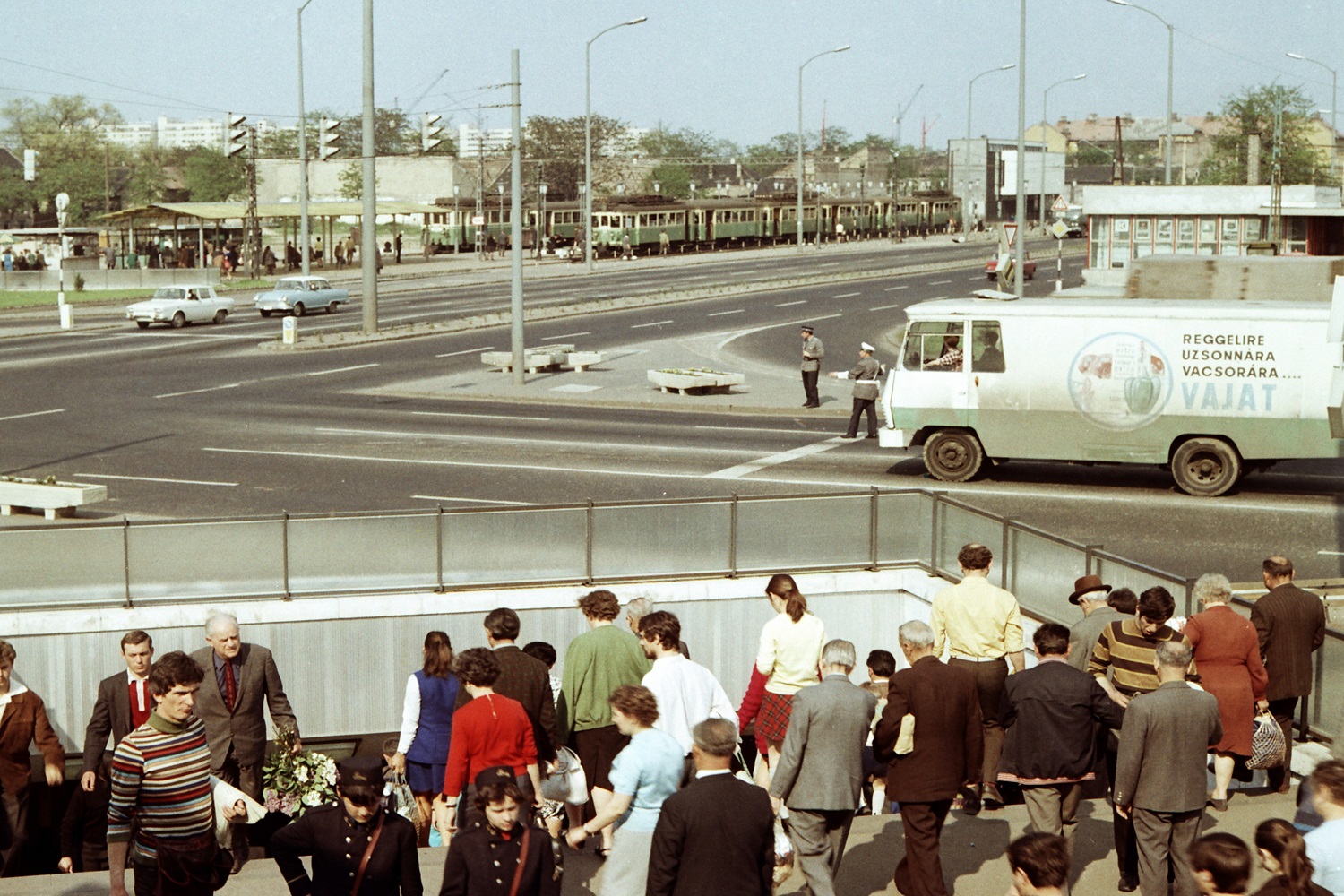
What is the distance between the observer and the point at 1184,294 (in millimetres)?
23141

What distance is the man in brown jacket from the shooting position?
361 inches

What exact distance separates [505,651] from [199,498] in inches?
577

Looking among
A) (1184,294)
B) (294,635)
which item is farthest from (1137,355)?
(294,635)

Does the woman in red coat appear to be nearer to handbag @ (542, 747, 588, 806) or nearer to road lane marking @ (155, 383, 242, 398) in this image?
handbag @ (542, 747, 588, 806)

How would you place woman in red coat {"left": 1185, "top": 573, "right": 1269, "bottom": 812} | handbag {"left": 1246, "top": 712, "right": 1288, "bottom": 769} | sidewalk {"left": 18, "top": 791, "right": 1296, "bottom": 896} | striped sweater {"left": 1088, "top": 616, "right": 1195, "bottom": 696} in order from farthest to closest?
handbag {"left": 1246, "top": 712, "right": 1288, "bottom": 769} → woman in red coat {"left": 1185, "top": 573, "right": 1269, "bottom": 812} → striped sweater {"left": 1088, "top": 616, "right": 1195, "bottom": 696} → sidewalk {"left": 18, "top": 791, "right": 1296, "bottom": 896}

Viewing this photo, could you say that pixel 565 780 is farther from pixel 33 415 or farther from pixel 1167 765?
pixel 33 415

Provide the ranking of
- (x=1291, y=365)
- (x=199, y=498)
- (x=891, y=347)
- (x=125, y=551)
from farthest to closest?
(x=891, y=347) < (x=199, y=498) < (x=1291, y=365) < (x=125, y=551)

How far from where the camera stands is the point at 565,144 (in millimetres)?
146375

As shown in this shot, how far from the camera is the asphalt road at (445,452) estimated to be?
21.1 meters

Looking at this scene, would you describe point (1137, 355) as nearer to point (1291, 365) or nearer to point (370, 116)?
point (1291, 365)

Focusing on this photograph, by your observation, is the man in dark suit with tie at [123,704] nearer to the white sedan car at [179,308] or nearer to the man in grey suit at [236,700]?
the man in grey suit at [236,700]

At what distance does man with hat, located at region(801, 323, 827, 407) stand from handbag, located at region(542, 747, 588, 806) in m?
21.0

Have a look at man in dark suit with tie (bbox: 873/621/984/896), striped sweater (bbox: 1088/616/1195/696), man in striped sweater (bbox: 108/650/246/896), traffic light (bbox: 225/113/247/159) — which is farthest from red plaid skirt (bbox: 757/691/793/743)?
traffic light (bbox: 225/113/247/159)

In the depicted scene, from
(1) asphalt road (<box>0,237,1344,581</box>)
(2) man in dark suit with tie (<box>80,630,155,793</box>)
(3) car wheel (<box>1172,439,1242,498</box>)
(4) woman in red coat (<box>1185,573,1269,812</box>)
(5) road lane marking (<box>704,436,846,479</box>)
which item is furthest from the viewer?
(5) road lane marking (<box>704,436,846,479</box>)
